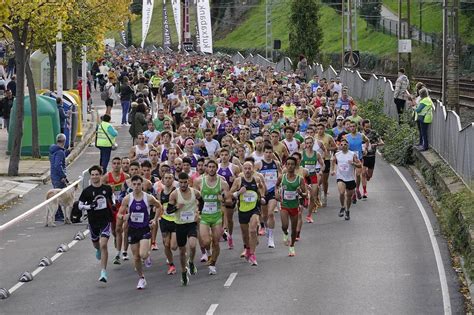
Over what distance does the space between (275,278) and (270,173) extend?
3.39 m

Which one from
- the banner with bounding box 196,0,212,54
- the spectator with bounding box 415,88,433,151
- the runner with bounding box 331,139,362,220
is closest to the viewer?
the runner with bounding box 331,139,362,220

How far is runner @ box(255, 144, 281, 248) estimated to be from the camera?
2141 centimetres

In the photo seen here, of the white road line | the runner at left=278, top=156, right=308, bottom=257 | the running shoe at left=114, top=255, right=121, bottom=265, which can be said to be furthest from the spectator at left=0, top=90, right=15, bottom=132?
the runner at left=278, top=156, right=308, bottom=257

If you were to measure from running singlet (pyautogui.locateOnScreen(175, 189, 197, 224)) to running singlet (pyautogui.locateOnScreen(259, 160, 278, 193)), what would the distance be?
3451 millimetres

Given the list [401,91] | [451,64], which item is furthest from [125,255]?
[401,91]

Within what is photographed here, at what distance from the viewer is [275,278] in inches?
739

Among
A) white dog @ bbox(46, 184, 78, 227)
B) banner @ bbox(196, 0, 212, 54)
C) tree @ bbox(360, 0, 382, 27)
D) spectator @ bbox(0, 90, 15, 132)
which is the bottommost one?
white dog @ bbox(46, 184, 78, 227)

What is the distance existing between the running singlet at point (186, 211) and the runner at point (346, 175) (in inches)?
267

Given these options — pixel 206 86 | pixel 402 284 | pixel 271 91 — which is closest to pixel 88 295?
pixel 402 284

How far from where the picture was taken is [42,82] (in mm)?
53406

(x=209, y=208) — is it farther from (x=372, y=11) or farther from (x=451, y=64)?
(x=372, y=11)

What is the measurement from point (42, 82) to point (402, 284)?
3718 centimetres

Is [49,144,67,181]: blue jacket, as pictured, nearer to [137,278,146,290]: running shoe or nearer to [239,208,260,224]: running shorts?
[239,208,260,224]: running shorts

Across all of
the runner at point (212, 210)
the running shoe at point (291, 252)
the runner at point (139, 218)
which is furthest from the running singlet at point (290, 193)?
the runner at point (139, 218)
